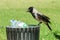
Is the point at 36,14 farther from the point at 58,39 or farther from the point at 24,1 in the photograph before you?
the point at 24,1

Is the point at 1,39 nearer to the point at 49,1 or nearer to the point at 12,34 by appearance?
the point at 12,34

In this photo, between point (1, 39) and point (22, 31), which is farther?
point (1, 39)

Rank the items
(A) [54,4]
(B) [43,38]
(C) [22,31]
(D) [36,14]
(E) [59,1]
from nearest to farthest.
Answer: (C) [22,31] < (D) [36,14] < (B) [43,38] < (A) [54,4] < (E) [59,1]

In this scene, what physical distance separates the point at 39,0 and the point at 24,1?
4.36 ft

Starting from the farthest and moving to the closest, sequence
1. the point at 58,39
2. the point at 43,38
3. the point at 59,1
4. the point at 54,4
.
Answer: the point at 59,1 < the point at 54,4 < the point at 43,38 < the point at 58,39

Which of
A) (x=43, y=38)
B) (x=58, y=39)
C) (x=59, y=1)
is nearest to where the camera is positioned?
(x=58, y=39)

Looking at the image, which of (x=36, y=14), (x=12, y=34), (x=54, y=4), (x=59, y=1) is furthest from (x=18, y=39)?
(x=59, y=1)

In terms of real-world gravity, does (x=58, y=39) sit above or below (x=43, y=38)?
above

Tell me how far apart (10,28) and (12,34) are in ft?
0.39

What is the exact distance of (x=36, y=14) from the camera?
328 inches

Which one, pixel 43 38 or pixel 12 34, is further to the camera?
pixel 43 38

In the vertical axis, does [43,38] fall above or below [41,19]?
below

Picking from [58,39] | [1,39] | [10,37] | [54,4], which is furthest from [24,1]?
[58,39]

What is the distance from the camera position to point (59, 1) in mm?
28625
